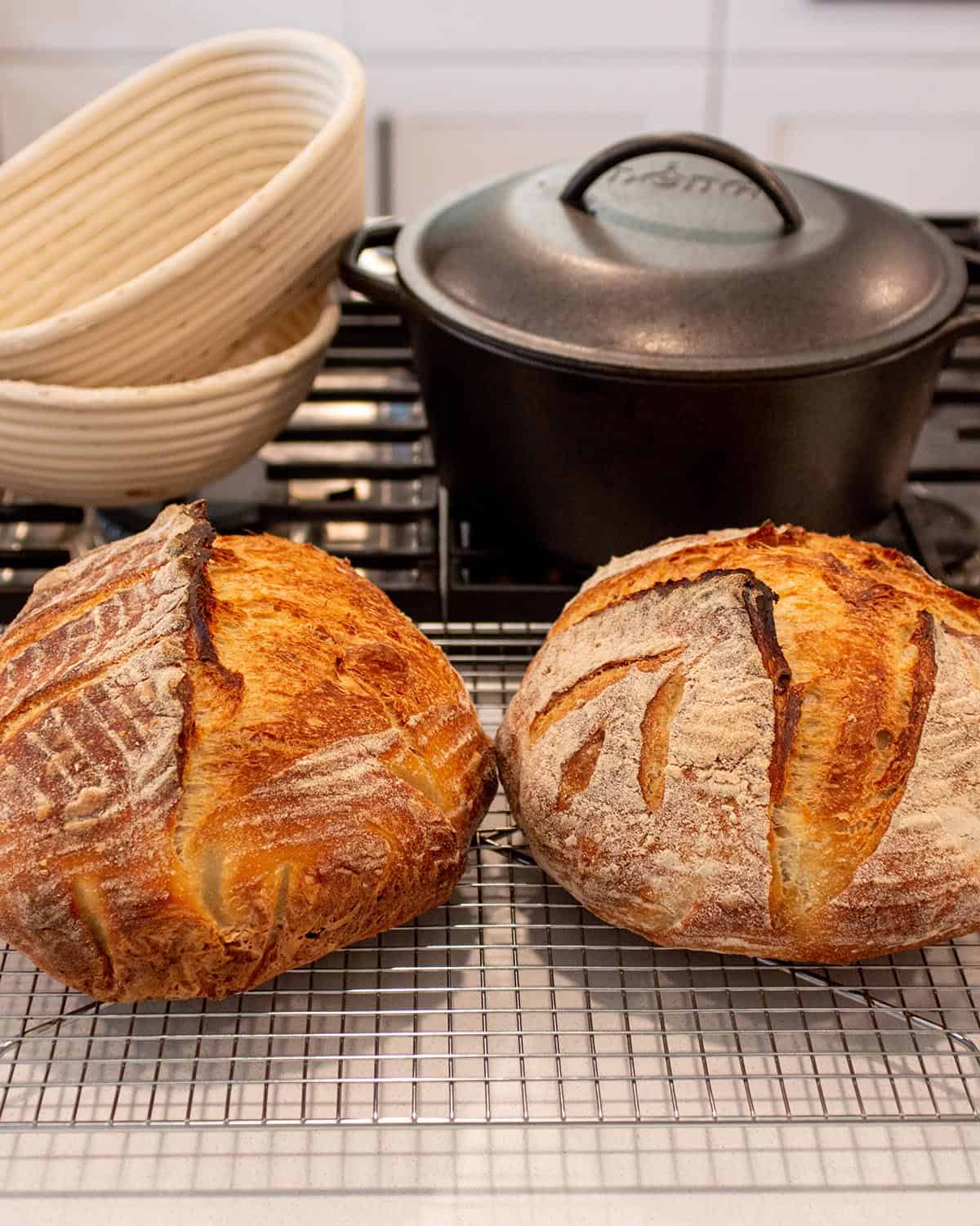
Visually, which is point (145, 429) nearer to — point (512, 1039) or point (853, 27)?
point (512, 1039)

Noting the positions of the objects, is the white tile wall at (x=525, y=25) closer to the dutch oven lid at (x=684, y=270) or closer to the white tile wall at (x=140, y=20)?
the white tile wall at (x=140, y=20)

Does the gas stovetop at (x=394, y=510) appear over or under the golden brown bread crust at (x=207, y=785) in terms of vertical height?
under

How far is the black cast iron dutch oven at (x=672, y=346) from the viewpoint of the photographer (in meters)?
1.10

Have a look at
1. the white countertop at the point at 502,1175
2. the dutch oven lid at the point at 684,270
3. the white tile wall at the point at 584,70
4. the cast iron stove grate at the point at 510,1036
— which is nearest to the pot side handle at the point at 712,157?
the dutch oven lid at the point at 684,270

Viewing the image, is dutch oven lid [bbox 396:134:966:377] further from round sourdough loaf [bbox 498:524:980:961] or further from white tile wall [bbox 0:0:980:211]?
white tile wall [bbox 0:0:980:211]

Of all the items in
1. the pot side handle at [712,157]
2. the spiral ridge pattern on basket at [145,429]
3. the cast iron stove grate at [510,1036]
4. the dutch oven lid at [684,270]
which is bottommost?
the cast iron stove grate at [510,1036]

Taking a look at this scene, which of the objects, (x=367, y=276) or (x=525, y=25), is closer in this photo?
(x=367, y=276)

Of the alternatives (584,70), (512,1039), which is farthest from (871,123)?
(512,1039)

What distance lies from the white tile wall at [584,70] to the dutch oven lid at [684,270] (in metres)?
1.35

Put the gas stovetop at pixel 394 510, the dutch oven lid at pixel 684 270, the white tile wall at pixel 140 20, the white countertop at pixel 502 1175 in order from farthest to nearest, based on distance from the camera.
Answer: the white tile wall at pixel 140 20 < the gas stovetop at pixel 394 510 < the dutch oven lid at pixel 684 270 < the white countertop at pixel 502 1175

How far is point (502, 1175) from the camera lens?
2.53 feet

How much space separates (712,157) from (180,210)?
1.86 feet

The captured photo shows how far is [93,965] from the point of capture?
2.64 ft

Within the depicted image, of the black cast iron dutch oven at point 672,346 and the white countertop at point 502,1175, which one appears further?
the black cast iron dutch oven at point 672,346
